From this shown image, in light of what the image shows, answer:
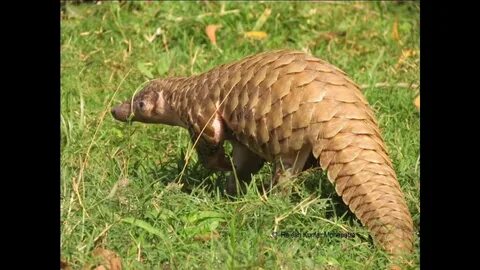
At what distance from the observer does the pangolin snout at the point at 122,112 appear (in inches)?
222

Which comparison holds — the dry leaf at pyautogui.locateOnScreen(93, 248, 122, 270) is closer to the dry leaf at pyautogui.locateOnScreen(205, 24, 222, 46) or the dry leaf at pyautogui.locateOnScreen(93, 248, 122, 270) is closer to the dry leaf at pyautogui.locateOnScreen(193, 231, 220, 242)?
the dry leaf at pyautogui.locateOnScreen(193, 231, 220, 242)

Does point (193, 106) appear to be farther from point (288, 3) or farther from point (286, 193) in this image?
point (288, 3)

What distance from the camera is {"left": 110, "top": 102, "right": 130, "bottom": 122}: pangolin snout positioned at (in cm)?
565

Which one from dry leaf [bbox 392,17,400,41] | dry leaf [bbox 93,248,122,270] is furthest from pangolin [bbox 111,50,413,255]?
dry leaf [bbox 392,17,400,41]

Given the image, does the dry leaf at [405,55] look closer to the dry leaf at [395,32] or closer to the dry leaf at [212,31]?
the dry leaf at [395,32]

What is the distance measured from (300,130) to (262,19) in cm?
353

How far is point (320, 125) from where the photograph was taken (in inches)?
182

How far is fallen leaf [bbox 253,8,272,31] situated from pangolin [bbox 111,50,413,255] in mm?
2872

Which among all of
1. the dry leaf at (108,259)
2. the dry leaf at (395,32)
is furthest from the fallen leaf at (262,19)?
the dry leaf at (108,259)

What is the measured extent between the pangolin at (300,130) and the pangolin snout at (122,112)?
565 mm

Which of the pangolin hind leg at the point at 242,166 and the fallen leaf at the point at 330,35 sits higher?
the pangolin hind leg at the point at 242,166

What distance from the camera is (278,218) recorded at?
4559mm

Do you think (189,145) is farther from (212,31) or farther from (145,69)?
(212,31)
